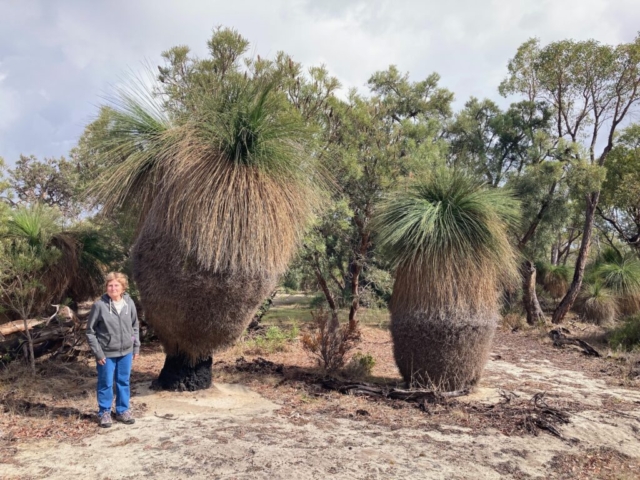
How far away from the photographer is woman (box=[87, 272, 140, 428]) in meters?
4.68

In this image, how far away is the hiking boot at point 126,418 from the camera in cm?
474

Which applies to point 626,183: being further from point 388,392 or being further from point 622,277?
point 388,392

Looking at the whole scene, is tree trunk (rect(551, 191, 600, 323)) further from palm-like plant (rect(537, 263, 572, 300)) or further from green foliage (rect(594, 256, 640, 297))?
palm-like plant (rect(537, 263, 572, 300))

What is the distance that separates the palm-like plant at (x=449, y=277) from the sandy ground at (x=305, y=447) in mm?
698

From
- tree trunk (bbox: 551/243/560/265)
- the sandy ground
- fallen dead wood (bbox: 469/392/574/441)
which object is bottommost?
the sandy ground

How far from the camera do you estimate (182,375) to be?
5.84 meters

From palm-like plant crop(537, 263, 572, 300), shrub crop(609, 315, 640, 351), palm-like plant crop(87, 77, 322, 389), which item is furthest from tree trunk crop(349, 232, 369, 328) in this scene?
palm-like plant crop(537, 263, 572, 300)

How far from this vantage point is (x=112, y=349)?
15.6 feet

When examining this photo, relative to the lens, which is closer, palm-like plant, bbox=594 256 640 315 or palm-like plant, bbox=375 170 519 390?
palm-like plant, bbox=375 170 519 390

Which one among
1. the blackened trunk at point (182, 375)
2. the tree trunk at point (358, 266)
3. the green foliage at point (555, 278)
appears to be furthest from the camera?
the green foliage at point (555, 278)

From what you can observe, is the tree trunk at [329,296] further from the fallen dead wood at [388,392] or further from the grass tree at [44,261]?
the grass tree at [44,261]

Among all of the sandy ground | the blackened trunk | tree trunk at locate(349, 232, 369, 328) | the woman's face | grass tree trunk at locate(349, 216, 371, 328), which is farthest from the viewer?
tree trunk at locate(349, 232, 369, 328)

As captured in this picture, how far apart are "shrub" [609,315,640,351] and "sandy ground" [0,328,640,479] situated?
5.58 metres

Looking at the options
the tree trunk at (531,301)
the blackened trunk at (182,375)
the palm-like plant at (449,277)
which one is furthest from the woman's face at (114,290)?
the tree trunk at (531,301)
